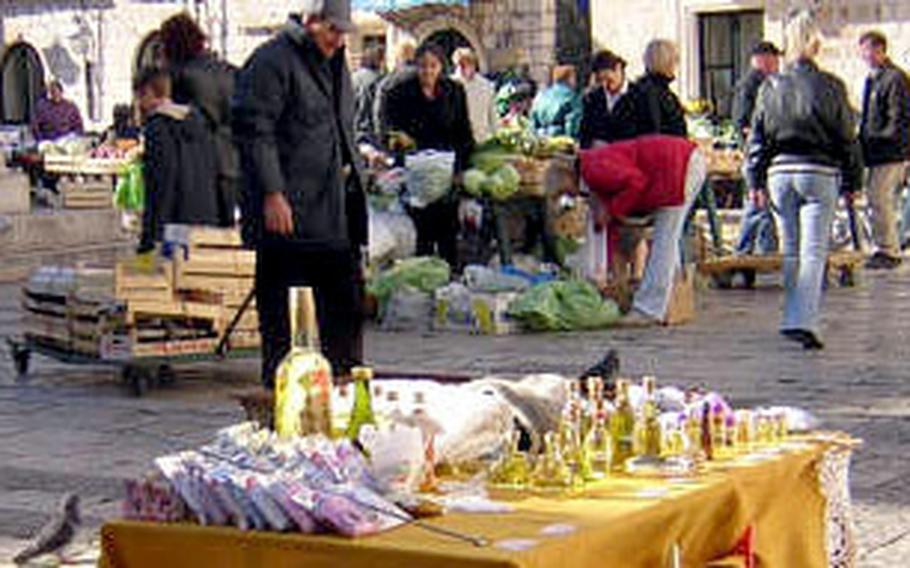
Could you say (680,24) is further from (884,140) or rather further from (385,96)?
(385,96)

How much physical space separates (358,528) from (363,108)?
1291cm

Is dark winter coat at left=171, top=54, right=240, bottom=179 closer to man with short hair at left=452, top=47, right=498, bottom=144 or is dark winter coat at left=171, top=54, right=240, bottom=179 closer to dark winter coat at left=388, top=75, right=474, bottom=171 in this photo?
dark winter coat at left=388, top=75, right=474, bottom=171

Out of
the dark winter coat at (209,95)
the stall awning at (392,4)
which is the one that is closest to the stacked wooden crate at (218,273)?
the dark winter coat at (209,95)

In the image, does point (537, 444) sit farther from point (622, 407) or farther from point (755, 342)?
point (755, 342)

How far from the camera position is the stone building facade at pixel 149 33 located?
29781mm

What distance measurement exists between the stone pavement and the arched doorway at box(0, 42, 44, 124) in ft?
81.2

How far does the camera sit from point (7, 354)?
39.5ft

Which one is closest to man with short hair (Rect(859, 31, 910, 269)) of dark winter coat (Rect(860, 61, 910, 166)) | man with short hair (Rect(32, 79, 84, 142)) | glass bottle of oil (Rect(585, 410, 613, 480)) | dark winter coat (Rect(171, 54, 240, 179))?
dark winter coat (Rect(860, 61, 910, 166))

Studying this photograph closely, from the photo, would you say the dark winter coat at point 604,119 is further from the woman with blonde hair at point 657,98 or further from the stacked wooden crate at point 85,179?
the stacked wooden crate at point 85,179

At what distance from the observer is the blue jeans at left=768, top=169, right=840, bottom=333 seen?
10117 mm

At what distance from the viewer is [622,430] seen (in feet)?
15.6

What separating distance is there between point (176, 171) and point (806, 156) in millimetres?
3375

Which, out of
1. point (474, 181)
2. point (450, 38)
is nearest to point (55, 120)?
point (450, 38)

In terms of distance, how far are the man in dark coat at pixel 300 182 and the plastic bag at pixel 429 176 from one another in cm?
579
